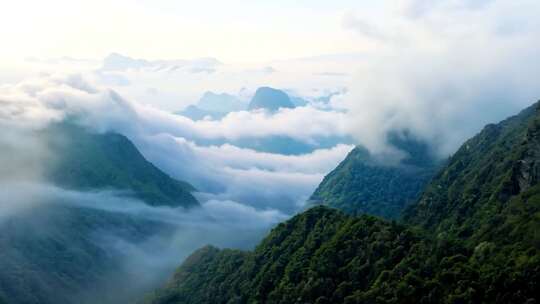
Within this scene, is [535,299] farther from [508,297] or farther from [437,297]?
[437,297]

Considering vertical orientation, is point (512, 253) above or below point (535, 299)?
above

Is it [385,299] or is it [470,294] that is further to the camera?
[385,299]

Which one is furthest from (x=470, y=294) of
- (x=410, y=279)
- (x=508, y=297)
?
(x=410, y=279)

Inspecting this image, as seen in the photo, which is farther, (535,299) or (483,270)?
(483,270)

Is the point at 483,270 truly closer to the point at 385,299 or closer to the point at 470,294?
the point at 470,294

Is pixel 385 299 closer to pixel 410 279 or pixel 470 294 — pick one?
pixel 410 279

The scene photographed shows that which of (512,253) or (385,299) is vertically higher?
(512,253)

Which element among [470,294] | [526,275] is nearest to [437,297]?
[470,294]
